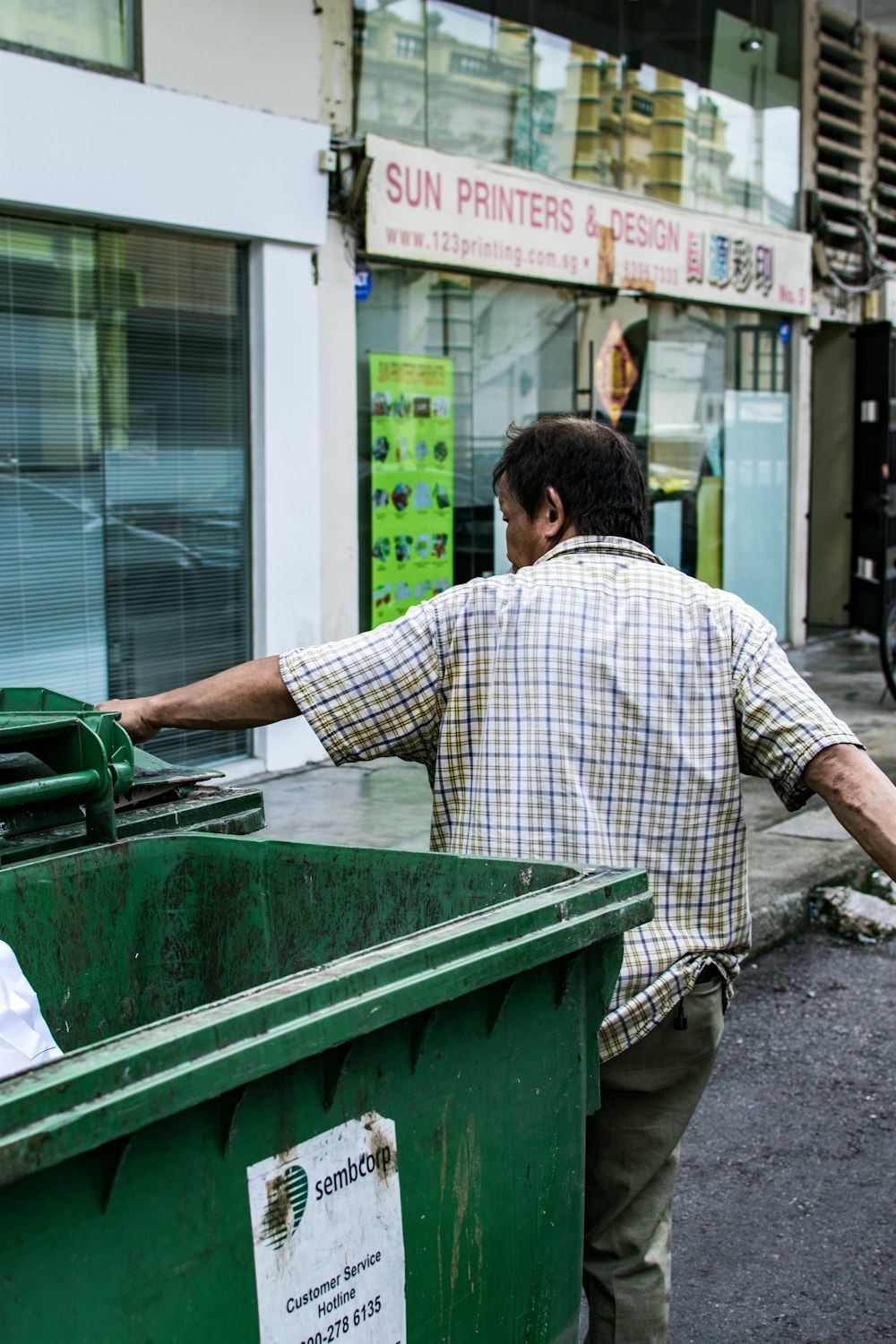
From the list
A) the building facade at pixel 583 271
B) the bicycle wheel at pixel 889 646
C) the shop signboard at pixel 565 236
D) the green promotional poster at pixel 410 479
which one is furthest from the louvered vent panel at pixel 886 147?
the green promotional poster at pixel 410 479

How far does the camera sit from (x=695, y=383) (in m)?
12.4

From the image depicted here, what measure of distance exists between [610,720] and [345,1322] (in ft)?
3.45

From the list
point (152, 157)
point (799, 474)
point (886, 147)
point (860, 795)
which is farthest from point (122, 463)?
point (886, 147)

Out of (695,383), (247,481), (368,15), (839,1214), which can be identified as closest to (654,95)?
(695,383)

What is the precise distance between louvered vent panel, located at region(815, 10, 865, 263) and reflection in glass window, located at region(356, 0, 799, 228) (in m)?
0.46

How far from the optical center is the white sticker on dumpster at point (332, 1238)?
1798mm

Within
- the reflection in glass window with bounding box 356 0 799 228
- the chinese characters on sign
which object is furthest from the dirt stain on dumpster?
the chinese characters on sign

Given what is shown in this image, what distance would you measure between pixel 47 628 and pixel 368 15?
4.21 meters

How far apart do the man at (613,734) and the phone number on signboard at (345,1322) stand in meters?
0.73

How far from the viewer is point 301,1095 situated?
182 centimetres

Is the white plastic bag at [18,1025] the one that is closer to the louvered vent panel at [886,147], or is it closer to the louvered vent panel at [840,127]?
the louvered vent panel at [840,127]

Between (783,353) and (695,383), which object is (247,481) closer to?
(695,383)

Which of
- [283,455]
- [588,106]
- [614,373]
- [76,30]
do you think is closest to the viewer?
[76,30]

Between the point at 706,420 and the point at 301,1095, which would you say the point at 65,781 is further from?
the point at 706,420
